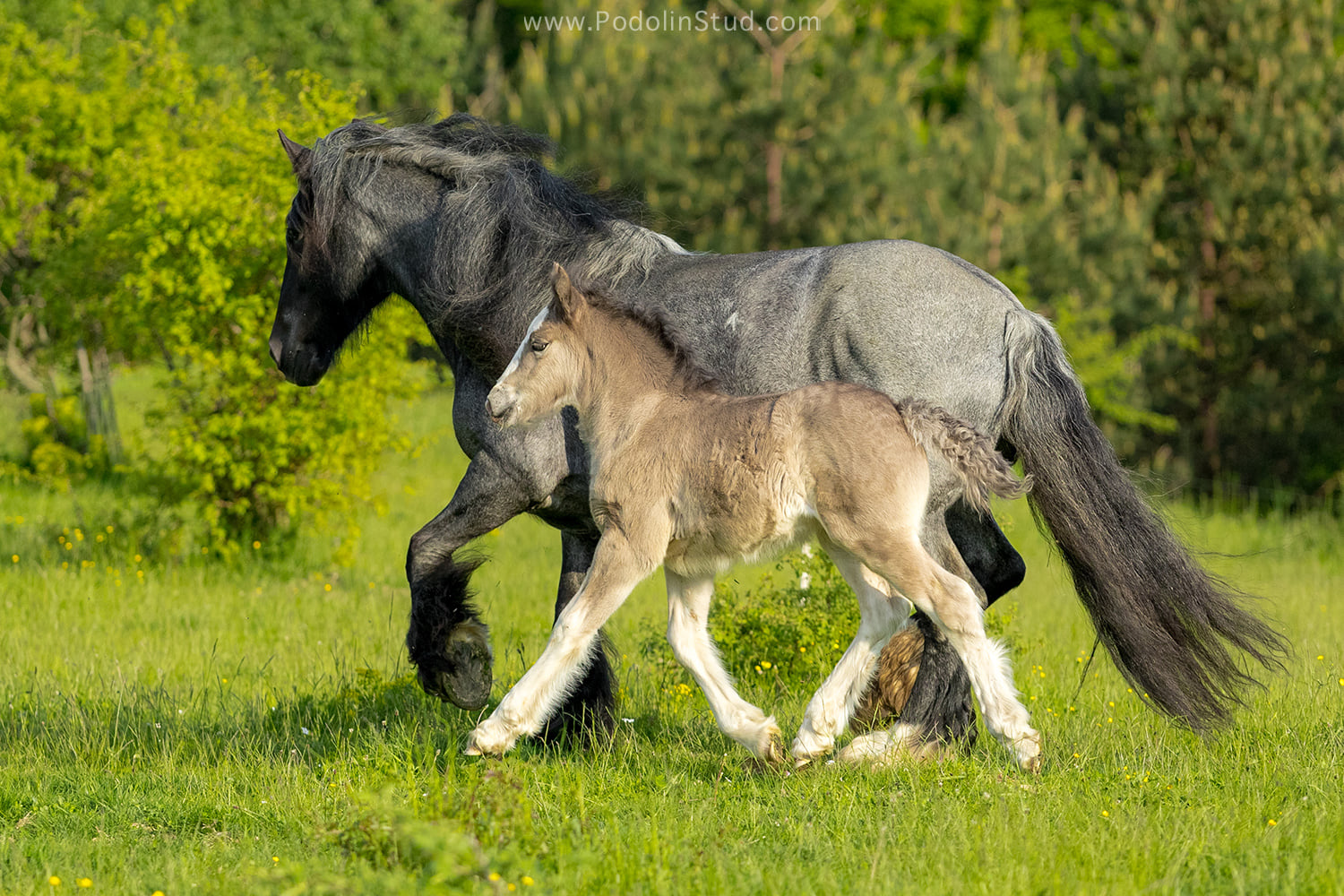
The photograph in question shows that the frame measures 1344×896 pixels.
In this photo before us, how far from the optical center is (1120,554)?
16.3 ft

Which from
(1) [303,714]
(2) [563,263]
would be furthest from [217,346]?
(2) [563,263]

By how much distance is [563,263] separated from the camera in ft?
17.3

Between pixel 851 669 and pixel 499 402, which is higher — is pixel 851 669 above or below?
below

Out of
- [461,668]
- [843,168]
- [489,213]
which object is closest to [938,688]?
[461,668]

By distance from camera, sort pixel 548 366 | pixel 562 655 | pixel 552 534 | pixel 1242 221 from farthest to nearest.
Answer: pixel 1242 221
pixel 552 534
pixel 548 366
pixel 562 655

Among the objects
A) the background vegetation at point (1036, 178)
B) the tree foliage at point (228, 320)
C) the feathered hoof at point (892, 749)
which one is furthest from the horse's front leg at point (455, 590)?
the background vegetation at point (1036, 178)

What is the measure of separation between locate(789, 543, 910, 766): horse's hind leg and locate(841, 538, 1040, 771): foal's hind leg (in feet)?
1.34

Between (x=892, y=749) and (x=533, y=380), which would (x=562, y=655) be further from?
(x=892, y=749)

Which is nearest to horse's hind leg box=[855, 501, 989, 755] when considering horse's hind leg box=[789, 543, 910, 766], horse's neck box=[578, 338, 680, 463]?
horse's hind leg box=[789, 543, 910, 766]

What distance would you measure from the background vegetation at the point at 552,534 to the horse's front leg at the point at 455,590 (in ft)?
0.92

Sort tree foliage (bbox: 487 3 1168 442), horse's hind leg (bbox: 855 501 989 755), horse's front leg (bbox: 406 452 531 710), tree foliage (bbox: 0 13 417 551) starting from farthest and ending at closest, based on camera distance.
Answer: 1. tree foliage (bbox: 487 3 1168 442)
2. tree foliage (bbox: 0 13 417 551)
3. horse's front leg (bbox: 406 452 531 710)
4. horse's hind leg (bbox: 855 501 989 755)

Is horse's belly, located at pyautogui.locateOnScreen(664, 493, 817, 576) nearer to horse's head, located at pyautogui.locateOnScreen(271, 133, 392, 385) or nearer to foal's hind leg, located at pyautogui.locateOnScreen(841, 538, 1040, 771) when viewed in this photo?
foal's hind leg, located at pyautogui.locateOnScreen(841, 538, 1040, 771)

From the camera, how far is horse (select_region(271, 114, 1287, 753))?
493 centimetres

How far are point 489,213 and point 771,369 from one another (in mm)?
1339
